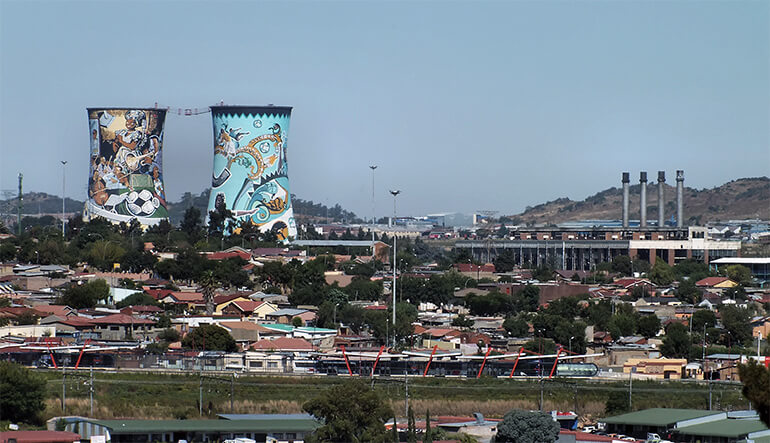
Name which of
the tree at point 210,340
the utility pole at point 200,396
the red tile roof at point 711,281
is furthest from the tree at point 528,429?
the red tile roof at point 711,281

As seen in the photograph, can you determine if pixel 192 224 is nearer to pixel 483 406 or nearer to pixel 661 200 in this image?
pixel 661 200

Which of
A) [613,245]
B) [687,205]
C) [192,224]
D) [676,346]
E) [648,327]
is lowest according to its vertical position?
[676,346]

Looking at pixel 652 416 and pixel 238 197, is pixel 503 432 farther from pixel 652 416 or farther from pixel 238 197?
pixel 238 197

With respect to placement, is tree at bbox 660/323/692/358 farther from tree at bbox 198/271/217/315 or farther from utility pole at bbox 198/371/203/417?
tree at bbox 198/271/217/315

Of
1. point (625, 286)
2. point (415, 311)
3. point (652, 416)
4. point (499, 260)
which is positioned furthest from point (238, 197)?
point (652, 416)

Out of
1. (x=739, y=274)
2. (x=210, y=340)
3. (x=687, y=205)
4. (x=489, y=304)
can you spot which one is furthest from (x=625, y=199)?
(x=687, y=205)

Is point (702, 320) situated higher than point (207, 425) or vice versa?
point (702, 320)
